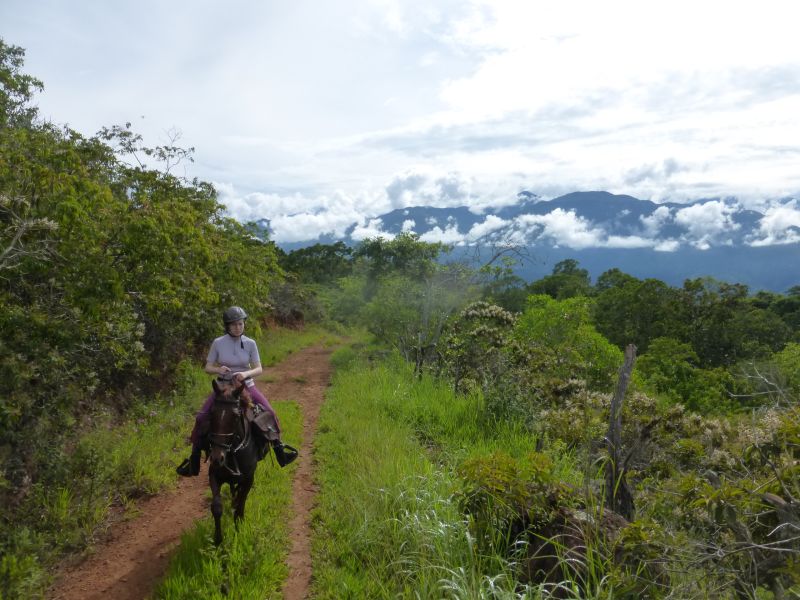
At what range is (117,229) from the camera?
6449 mm

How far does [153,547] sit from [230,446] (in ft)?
5.87

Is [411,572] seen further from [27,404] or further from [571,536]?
[27,404]

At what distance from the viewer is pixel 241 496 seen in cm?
543

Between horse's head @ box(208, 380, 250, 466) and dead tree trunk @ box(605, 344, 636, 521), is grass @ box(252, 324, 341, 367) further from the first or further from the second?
dead tree trunk @ box(605, 344, 636, 521)

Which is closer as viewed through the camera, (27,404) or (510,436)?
(27,404)

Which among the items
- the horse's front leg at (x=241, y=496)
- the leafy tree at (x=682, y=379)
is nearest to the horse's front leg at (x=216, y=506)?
the horse's front leg at (x=241, y=496)

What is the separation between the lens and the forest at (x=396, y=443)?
364 centimetres

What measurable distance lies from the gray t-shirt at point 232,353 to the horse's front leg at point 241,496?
51.9 inches

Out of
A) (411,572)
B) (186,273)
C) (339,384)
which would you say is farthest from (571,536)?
(339,384)

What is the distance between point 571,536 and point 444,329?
12.5 m

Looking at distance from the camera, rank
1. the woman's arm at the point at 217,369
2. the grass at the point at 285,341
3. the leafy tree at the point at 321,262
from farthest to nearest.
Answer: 1. the leafy tree at the point at 321,262
2. the grass at the point at 285,341
3. the woman's arm at the point at 217,369

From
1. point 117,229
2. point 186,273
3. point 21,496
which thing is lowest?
point 21,496

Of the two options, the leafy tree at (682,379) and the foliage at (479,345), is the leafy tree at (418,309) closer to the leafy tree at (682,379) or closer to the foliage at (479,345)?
the foliage at (479,345)

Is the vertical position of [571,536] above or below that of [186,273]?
below
